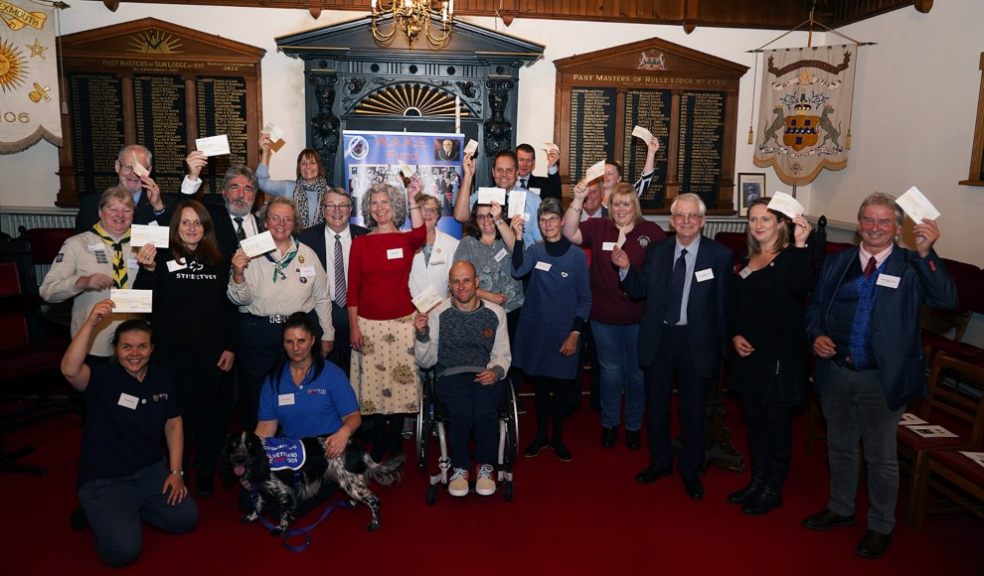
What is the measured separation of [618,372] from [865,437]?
158 cm

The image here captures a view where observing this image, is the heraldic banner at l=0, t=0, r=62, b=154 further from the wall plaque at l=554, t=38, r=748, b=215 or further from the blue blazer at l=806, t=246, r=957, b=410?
the blue blazer at l=806, t=246, r=957, b=410

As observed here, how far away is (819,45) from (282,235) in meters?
7.20

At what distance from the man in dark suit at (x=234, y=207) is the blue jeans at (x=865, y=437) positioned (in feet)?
11.6

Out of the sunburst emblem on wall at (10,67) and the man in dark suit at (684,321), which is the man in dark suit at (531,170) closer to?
the man in dark suit at (684,321)

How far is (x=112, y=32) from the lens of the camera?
276 inches

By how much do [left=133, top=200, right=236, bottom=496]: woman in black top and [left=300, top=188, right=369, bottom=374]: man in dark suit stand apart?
0.68 meters

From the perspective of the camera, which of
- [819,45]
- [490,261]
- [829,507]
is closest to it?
[829,507]

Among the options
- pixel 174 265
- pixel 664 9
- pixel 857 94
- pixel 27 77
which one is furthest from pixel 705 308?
pixel 27 77

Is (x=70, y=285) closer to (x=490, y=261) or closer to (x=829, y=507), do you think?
(x=490, y=261)

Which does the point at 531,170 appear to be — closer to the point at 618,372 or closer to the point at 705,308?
the point at 618,372

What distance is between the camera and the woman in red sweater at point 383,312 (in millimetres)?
4074

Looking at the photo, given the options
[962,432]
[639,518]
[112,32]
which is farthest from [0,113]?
[962,432]

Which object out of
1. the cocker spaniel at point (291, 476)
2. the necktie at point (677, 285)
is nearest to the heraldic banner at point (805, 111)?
the necktie at point (677, 285)

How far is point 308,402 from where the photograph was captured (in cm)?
362
